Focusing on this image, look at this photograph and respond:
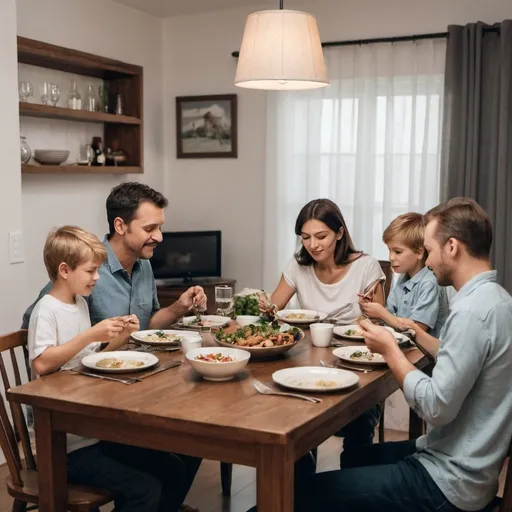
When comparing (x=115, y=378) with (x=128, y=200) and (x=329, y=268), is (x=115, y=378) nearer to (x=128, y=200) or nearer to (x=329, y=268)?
(x=128, y=200)

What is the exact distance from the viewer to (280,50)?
2650mm

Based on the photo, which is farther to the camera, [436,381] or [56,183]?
[56,183]

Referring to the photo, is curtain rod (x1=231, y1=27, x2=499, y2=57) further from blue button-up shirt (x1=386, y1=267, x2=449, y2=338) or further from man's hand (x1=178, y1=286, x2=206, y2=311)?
man's hand (x1=178, y1=286, x2=206, y2=311)

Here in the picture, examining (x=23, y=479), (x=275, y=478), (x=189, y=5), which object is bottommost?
(x=23, y=479)

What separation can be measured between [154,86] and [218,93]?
48 cm

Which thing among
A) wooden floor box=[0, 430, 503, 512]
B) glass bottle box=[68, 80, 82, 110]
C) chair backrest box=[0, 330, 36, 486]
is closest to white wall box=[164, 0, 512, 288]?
glass bottle box=[68, 80, 82, 110]

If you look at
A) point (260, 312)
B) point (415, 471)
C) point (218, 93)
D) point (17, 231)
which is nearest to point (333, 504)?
point (415, 471)

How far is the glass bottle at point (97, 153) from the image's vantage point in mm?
4707

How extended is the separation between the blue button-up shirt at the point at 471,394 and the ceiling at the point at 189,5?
357 centimetres

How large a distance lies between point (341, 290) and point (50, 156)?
193 centimetres

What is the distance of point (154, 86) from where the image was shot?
543 centimetres

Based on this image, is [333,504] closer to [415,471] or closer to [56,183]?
[415,471]

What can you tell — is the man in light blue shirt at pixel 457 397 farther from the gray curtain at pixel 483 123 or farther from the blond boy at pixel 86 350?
the gray curtain at pixel 483 123

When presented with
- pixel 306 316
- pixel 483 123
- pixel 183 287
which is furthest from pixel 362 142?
pixel 306 316
